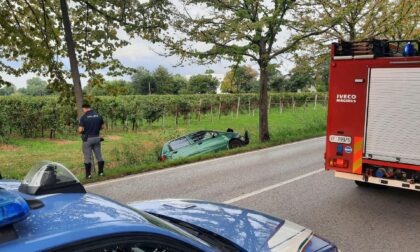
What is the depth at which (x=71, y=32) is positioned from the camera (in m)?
10.9

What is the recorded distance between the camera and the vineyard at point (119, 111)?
23844 mm

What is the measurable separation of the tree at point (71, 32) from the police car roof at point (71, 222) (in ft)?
31.6

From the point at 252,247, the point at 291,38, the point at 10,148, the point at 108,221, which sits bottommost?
the point at 10,148

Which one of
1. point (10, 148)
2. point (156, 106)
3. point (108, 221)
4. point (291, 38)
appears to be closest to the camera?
point (108, 221)

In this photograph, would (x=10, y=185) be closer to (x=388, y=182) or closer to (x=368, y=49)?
(x=388, y=182)

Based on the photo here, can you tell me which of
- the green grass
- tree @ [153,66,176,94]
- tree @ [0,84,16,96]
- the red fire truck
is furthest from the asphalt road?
tree @ [153,66,176,94]

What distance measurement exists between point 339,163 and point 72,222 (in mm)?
6030

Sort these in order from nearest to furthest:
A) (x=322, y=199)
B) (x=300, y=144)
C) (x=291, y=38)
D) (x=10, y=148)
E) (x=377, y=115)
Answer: (x=377, y=115) < (x=322, y=199) < (x=300, y=144) < (x=291, y=38) < (x=10, y=148)

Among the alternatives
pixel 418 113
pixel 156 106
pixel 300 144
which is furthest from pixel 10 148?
pixel 418 113

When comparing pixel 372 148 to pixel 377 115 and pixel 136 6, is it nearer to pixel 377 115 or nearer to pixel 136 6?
pixel 377 115

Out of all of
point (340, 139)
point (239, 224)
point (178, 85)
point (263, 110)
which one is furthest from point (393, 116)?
point (178, 85)

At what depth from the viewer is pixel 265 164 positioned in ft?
36.2

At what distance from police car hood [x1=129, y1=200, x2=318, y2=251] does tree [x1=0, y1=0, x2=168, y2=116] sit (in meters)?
8.37

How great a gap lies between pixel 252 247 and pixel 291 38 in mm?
14438
